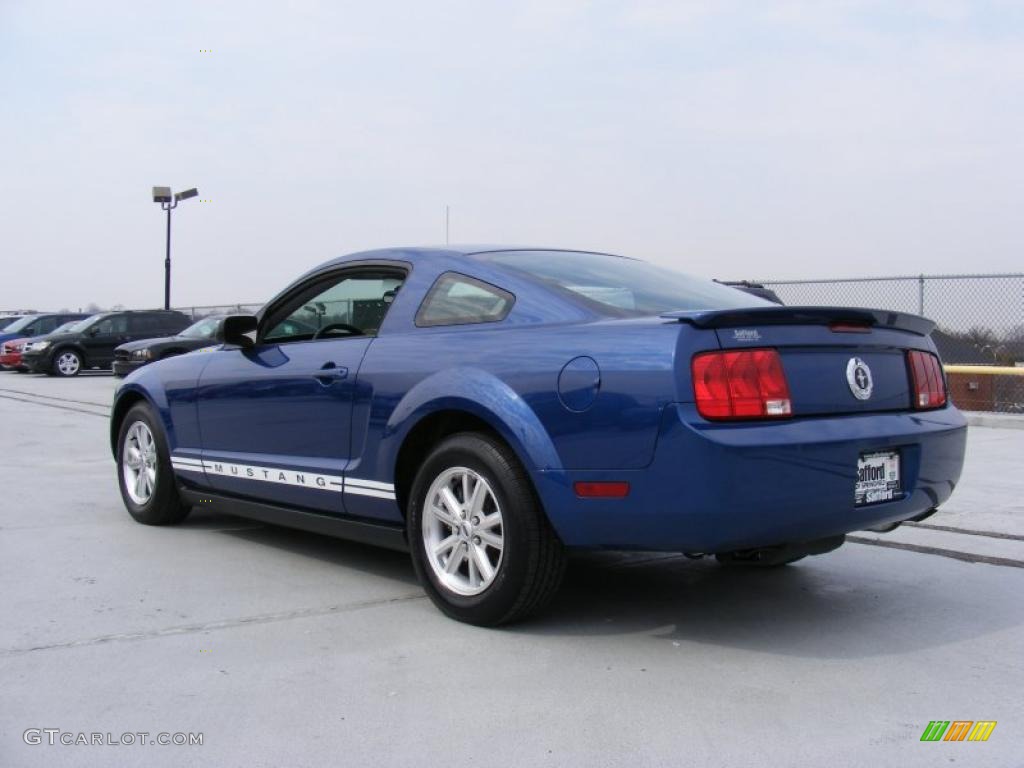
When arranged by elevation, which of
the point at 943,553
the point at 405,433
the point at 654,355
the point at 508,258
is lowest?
the point at 943,553

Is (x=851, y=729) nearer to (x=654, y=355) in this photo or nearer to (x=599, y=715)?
(x=599, y=715)

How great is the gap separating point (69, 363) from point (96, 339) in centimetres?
83

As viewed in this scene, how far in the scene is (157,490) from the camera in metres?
6.14

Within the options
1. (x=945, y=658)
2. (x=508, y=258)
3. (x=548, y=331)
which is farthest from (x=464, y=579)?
(x=945, y=658)

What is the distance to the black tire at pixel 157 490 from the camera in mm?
6095

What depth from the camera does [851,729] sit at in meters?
3.13

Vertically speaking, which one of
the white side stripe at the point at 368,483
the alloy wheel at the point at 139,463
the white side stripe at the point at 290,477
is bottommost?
the alloy wheel at the point at 139,463

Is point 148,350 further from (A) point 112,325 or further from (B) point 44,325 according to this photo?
(B) point 44,325

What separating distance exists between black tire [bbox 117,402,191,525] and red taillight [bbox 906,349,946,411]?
159 inches

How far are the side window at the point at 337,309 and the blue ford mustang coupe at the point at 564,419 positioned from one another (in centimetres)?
2

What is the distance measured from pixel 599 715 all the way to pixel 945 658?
4.59 ft

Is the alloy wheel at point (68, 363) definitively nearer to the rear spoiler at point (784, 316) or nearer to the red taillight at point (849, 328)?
the rear spoiler at point (784, 316)

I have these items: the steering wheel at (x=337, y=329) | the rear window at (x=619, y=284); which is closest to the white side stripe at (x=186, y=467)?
the steering wheel at (x=337, y=329)

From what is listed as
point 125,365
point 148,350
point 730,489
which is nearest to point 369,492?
point 730,489
